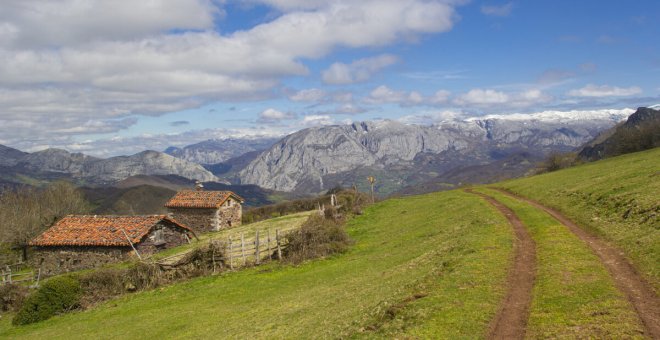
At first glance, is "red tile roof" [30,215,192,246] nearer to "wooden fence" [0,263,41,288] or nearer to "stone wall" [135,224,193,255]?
"stone wall" [135,224,193,255]

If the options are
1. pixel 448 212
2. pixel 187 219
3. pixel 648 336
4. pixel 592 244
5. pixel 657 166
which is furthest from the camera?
pixel 187 219

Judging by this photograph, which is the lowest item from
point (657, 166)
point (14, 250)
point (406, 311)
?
point (14, 250)

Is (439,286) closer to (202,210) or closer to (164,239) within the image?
(164,239)

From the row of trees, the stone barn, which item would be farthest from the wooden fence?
the row of trees

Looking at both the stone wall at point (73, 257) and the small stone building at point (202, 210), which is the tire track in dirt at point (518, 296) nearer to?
the stone wall at point (73, 257)

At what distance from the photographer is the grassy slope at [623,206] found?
22.5m

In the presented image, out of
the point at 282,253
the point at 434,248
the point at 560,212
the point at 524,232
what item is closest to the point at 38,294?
the point at 282,253

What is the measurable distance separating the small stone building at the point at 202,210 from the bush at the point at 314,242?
3811cm

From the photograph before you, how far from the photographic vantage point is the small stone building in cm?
7906

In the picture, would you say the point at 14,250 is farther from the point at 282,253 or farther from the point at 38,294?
the point at 282,253

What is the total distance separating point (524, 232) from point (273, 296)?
1779 centimetres

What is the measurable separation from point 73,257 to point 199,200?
74.4ft

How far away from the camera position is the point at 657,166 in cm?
4184

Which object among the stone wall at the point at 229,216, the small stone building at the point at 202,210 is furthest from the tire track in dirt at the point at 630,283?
the stone wall at the point at 229,216
